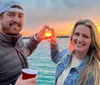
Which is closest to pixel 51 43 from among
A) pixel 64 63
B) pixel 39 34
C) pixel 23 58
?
pixel 39 34

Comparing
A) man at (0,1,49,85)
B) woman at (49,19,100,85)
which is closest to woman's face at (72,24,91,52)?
woman at (49,19,100,85)

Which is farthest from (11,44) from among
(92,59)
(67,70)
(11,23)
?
(92,59)

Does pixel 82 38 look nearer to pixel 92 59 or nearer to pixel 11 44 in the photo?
pixel 92 59

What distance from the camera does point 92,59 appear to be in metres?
2.62

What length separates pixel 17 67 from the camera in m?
2.26

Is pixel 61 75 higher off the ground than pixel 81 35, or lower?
lower

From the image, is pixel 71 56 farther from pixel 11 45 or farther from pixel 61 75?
pixel 11 45

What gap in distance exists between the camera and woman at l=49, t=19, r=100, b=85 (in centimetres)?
252

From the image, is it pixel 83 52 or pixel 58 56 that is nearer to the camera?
pixel 83 52

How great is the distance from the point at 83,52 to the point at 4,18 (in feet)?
2.67

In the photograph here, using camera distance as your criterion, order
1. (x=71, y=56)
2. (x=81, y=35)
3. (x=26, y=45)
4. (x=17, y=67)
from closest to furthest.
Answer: (x=17, y=67) → (x=81, y=35) → (x=71, y=56) → (x=26, y=45)

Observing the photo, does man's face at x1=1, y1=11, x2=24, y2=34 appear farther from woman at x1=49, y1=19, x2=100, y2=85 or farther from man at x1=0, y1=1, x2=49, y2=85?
woman at x1=49, y1=19, x2=100, y2=85

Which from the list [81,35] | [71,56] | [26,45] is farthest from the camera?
[26,45]

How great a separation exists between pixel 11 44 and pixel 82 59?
0.73 meters
